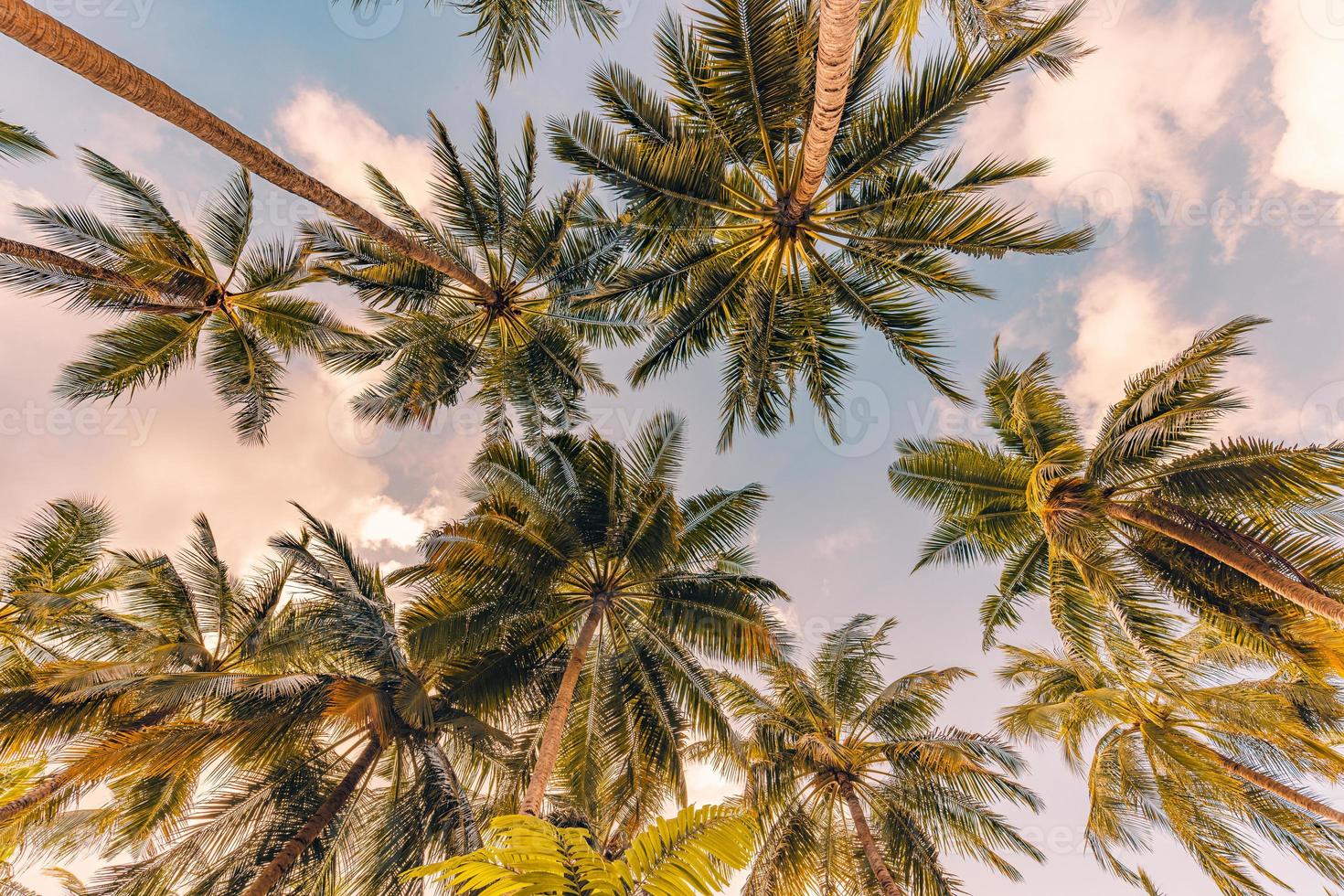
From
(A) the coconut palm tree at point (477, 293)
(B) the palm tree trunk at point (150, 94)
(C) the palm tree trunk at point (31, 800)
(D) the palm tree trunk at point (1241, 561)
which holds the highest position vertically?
(A) the coconut palm tree at point (477, 293)

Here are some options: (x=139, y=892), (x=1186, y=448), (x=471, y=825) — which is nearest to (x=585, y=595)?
(x=471, y=825)

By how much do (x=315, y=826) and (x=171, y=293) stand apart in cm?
880

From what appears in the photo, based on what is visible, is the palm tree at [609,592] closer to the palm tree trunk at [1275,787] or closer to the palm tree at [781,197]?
the palm tree at [781,197]

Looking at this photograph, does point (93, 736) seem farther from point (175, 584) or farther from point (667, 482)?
point (667, 482)

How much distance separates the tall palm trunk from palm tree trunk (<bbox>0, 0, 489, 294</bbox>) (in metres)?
4.80

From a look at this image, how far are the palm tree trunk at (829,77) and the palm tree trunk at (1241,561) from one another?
7.54m

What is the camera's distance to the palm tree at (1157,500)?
26.6 ft

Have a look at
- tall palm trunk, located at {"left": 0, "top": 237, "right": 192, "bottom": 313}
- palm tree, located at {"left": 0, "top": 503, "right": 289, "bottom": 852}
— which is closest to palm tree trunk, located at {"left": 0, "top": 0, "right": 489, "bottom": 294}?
tall palm trunk, located at {"left": 0, "top": 237, "right": 192, "bottom": 313}

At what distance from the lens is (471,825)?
25.6 feet

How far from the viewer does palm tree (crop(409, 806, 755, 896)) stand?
5.51 ft

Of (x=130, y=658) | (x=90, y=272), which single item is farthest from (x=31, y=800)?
(x=90, y=272)

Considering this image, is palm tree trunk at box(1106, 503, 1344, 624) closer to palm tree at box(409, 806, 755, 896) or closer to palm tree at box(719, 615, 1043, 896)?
palm tree at box(719, 615, 1043, 896)

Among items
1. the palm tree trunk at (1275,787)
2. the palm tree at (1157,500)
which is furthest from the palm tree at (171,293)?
the palm tree trunk at (1275,787)

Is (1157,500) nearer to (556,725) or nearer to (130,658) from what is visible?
(556,725)
